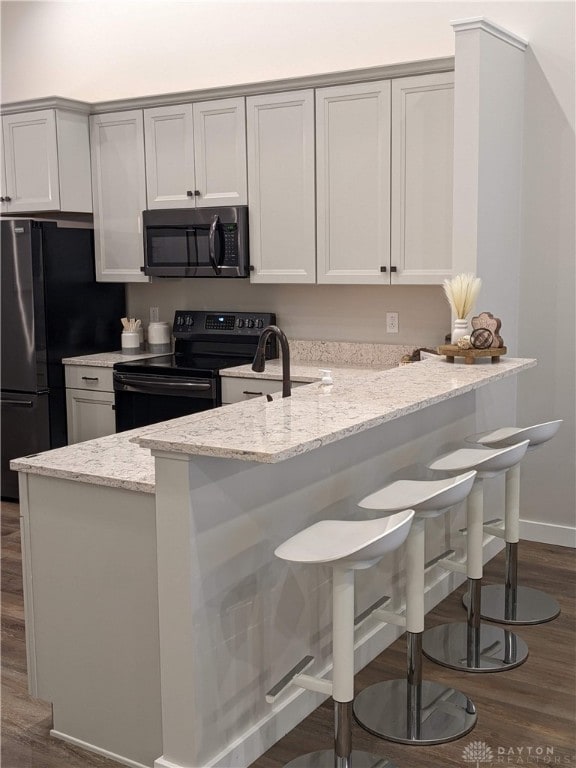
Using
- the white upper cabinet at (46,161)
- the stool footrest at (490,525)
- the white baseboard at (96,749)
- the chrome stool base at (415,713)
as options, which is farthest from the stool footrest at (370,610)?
the white upper cabinet at (46,161)

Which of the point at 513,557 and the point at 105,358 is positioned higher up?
the point at 105,358

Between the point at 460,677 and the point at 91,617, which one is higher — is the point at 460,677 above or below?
below

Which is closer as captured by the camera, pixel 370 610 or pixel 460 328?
pixel 370 610

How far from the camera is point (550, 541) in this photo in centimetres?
456

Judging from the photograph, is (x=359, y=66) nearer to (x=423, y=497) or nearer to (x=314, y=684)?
(x=423, y=497)

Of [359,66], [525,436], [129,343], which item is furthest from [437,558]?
[359,66]

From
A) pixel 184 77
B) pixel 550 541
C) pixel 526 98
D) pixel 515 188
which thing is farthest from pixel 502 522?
pixel 184 77

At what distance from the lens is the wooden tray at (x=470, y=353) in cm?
367

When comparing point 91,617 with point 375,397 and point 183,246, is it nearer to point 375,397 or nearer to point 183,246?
point 375,397

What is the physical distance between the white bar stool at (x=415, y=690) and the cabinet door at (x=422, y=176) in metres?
1.77

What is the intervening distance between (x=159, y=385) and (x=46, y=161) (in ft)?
5.13

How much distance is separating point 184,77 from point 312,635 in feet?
12.3

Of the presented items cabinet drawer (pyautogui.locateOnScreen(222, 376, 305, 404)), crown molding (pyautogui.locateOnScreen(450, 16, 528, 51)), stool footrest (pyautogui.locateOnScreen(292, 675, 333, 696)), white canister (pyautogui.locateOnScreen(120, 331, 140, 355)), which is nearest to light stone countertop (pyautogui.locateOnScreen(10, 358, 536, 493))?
stool footrest (pyautogui.locateOnScreen(292, 675, 333, 696))

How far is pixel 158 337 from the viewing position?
5.52m
